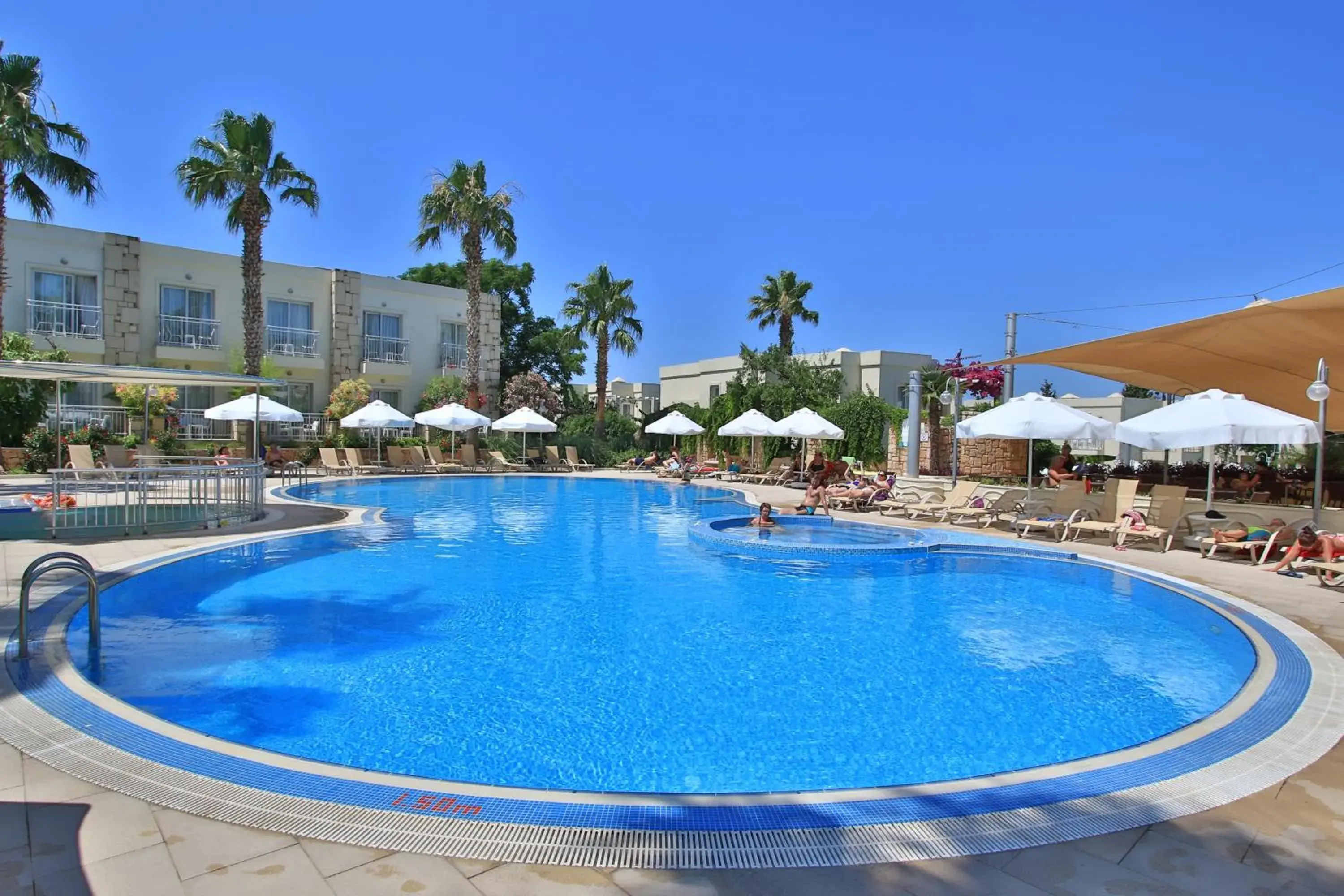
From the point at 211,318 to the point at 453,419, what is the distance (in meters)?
9.18

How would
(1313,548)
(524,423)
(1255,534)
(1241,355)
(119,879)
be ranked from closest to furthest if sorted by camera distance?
(119,879) → (1313,548) → (1255,534) → (1241,355) → (524,423)

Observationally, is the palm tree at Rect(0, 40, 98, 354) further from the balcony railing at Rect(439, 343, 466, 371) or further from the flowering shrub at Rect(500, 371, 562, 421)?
the flowering shrub at Rect(500, 371, 562, 421)

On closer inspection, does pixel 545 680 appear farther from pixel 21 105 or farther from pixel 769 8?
pixel 21 105

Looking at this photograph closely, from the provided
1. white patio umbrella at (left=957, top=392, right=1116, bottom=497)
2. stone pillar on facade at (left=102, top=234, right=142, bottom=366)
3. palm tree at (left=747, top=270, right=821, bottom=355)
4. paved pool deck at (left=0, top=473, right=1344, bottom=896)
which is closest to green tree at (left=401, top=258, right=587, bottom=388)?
palm tree at (left=747, top=270, right=821, bottom=355)

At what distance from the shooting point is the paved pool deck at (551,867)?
275 centimetres

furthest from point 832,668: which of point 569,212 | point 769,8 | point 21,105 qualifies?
point 569,212

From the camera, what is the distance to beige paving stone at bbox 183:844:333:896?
2682mm

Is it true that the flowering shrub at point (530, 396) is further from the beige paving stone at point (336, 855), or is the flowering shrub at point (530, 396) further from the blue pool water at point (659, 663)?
the beige paving stone at point (336, 855)

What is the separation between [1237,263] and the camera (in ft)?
106

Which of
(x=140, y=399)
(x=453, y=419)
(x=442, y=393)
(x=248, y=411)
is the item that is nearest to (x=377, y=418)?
(x=453, y=419)

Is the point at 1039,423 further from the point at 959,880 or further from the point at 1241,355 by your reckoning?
the point at 959,880

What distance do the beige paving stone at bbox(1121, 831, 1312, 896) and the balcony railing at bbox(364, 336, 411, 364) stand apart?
98.2 feet

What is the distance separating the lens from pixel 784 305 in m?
33.8

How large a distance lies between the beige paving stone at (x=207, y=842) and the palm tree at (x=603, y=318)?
92.3ft
